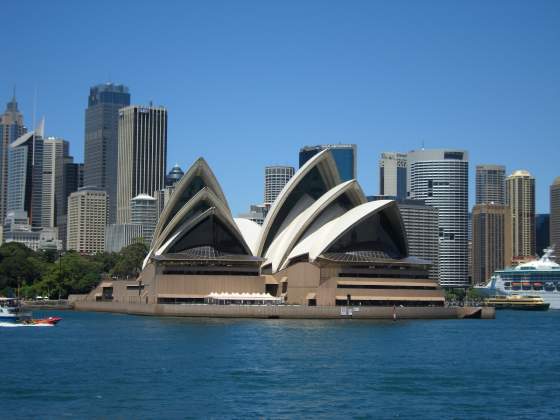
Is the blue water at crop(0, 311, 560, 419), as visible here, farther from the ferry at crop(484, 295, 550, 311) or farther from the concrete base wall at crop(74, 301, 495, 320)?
the ferry at crop(484, 295, 550, 311)

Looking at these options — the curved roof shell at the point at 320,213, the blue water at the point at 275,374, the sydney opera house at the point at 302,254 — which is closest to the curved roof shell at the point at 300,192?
the sydney opera house at the point at 302,254

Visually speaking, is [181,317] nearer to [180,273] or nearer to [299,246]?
[180,273]

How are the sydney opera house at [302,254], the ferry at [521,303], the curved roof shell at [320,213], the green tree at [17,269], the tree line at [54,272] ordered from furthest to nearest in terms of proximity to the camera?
the ferry at [521,303] → the green tree at [17,269] → the tree line at [54,272] → the curved roof shell at [320,213] → the sydney opera house at [302,254]

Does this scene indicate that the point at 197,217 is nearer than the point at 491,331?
No

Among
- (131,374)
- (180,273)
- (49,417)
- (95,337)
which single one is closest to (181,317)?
(180,273)

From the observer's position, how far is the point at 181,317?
97062 millimetres

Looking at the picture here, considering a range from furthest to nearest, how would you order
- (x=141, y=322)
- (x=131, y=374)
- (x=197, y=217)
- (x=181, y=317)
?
(x=197, y=217)
(x=181, y=317)
(x=141, y=322)
(x=131, y=374)

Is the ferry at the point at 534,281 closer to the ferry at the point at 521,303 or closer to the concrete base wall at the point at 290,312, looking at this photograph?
the ferry at the point at 521,303

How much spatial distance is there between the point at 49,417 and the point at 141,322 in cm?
5369

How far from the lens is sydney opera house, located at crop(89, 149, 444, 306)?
3932 inches

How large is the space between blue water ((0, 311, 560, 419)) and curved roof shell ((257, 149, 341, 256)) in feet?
102

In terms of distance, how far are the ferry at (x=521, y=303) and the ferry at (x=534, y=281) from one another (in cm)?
466

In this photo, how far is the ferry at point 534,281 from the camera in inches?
6850

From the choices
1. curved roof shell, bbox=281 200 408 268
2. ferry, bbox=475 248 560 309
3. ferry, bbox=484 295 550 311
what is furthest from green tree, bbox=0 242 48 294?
ferry, bbox=475 248 560 309
